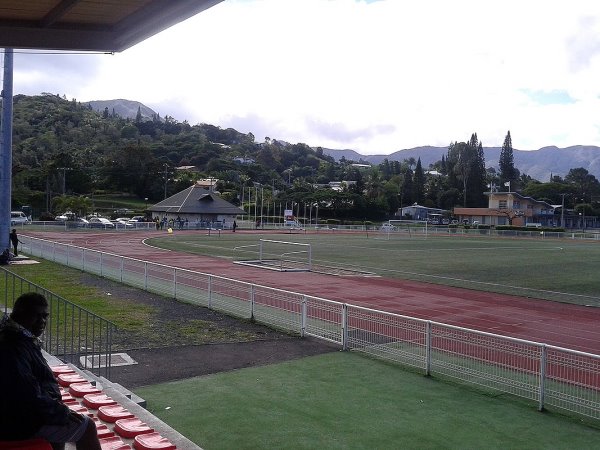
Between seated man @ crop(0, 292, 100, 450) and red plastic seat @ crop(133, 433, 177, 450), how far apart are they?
106 cm

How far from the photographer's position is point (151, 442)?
5.46 meters

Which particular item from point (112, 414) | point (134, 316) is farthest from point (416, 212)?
point (112, 414)

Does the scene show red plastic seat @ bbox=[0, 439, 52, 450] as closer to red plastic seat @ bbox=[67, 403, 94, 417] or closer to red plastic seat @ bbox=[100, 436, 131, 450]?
red plastic seat @ bbox=[100, 436, 131, 450]

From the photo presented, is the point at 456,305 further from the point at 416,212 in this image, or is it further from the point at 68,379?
the point at 416,212

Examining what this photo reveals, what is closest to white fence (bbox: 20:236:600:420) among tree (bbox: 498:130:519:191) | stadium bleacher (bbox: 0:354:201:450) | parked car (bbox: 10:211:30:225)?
stadium bleacher (bbox: 0:354:201:450)

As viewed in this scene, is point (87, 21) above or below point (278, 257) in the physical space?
above

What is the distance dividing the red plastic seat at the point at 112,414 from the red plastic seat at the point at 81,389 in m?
0.57

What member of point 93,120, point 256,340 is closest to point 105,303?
point 256,340

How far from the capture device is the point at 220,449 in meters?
6.47

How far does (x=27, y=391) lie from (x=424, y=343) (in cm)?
803

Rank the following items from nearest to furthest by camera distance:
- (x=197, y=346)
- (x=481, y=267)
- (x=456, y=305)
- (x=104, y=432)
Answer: (x=104, y=432) < (x=197, y=346) < (x=456, y=305) < (x=481, y=267)

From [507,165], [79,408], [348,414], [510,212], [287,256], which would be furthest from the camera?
[507,165]

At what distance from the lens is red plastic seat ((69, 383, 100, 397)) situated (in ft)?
22.4

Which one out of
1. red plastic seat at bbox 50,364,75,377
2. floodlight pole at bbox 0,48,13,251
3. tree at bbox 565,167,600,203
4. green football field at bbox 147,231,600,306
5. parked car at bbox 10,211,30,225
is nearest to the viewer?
red plastic seat at bbox 50,364,75,377
